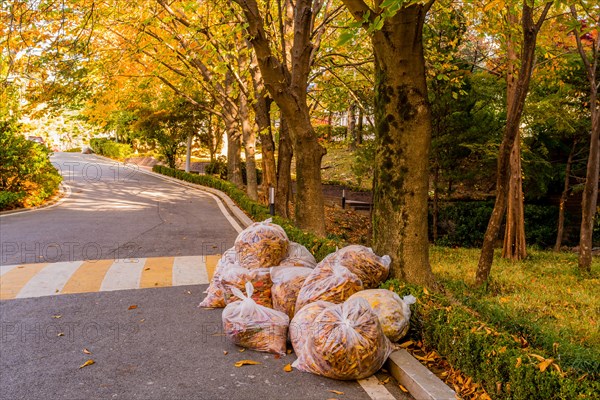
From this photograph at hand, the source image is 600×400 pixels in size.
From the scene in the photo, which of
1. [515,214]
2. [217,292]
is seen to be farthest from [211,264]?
[515,214]

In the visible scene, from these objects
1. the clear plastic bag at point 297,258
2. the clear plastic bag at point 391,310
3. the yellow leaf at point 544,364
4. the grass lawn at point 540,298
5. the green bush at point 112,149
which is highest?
the green bush at point 112,149

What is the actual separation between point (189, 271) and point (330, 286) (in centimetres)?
395

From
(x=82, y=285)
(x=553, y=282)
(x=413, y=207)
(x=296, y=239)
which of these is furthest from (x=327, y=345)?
(x=553, y=282)

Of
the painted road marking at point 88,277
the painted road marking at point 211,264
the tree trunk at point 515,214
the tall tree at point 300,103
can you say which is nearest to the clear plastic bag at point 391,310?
the painted road marking at point 211,264

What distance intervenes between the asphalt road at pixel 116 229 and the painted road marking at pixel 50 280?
1.92ft

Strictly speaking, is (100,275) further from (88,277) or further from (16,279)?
(16,279)

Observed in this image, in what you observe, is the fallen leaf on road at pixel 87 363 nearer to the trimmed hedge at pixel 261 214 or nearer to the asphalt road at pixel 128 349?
the asphalt road at pixel 128 349

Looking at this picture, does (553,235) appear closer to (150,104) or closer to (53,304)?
(53,304)

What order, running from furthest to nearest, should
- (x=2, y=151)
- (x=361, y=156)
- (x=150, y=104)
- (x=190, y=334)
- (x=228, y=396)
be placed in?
(x=150, y=104) → (x=361, y=156) → (x=2, y=151) → (x=190, y=334) → (x=228, y=396)

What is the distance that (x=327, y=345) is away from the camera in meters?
4.00

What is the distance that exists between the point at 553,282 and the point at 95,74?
46.6ft

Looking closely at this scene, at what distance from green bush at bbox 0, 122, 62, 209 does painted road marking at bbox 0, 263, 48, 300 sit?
327 inches

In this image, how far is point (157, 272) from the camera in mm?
7977

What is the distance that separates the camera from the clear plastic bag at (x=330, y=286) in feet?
15.8
